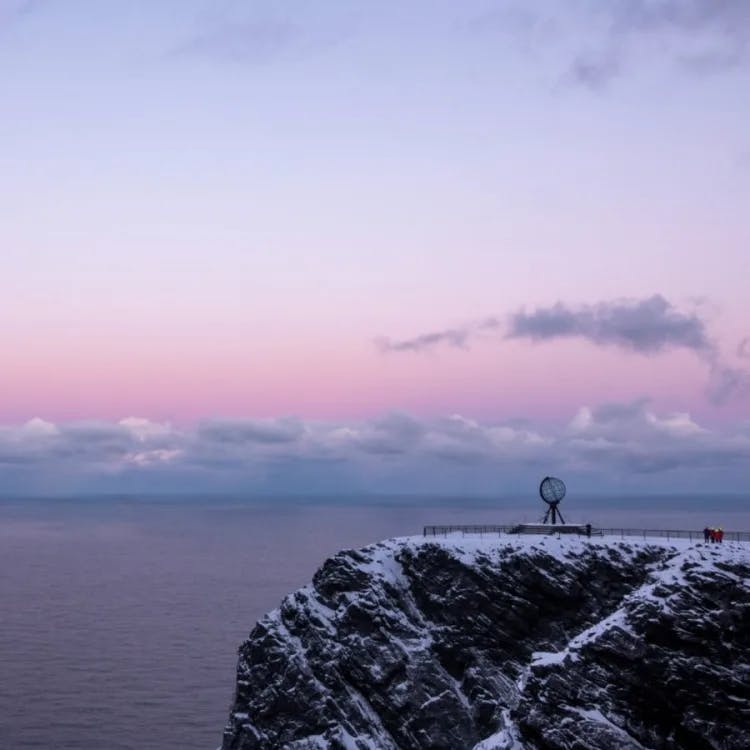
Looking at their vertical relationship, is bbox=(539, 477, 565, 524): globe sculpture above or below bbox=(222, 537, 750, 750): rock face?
above

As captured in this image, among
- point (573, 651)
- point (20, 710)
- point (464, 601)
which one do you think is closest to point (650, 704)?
point (573, 651)

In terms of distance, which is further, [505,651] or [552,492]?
[552,492]

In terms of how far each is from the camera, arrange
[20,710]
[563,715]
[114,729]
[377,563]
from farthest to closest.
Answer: [20,710], [114,729], [377,563], [563,715]

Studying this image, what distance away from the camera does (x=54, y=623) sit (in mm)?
152375

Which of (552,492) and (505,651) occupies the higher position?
(552,492)

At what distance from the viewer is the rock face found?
64.1m

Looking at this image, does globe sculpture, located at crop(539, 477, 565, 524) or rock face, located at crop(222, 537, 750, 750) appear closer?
rock face, located at crop(222, 537, 750, 750)

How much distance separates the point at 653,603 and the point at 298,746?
3108cm

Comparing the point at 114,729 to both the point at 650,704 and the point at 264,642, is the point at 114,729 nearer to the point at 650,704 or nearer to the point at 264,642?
the point at 264,642

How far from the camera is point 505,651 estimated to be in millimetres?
78062

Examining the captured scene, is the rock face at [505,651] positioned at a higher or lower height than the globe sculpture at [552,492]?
lower

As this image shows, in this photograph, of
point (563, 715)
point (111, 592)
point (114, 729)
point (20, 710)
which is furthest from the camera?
point (111, 592)

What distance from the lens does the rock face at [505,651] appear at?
64.1 meters

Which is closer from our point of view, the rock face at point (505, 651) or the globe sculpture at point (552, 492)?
the rock face at point (505, 651)
